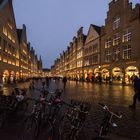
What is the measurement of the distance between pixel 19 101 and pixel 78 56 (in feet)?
300

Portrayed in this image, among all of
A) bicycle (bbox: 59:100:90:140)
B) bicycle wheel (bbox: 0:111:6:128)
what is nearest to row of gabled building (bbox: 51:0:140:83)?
bicycle wheel (bbox: 0:111:6:128)

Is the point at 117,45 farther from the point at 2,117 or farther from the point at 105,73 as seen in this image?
the point at 2,117

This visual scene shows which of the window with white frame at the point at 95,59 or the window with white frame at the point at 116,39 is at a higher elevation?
the window with white frame at the point at 116,39

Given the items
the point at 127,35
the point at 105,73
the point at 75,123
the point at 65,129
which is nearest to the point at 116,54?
the point at 127,35

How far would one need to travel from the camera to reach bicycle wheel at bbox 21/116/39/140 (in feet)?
26.5

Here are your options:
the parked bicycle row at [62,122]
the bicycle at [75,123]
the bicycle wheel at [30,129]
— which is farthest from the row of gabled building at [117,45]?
the bicycle at [75,123]

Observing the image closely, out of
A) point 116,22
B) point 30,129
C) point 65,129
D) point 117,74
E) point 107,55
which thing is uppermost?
point 116,22

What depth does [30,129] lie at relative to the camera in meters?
8.34

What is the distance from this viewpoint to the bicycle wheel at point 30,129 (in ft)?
26.5

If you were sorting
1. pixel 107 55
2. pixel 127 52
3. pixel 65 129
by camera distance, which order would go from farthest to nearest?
pixel 107 55, pixel 127 52, pixel 65 129

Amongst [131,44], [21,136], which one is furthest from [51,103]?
[131,44]

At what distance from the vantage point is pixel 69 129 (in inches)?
282

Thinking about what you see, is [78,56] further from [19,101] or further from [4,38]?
[19,101]

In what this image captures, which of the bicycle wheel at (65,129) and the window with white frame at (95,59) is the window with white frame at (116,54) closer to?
the window with white frame at (95,59)
